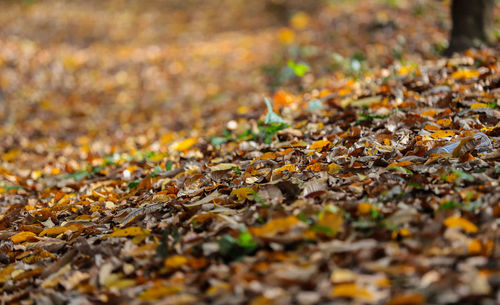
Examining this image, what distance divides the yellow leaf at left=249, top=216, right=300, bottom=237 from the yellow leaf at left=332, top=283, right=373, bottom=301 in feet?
1.55

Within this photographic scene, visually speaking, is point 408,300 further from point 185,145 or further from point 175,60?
A: point 175,60

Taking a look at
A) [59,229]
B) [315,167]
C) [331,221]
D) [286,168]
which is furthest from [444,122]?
[59,229]

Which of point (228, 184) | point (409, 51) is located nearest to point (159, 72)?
point (409, 51)

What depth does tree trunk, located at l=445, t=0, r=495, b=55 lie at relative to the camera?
5.51 metres

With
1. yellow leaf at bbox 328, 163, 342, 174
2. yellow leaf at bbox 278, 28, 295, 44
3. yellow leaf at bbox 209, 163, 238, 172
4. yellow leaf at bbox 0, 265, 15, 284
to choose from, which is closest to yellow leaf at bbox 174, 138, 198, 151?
yellow leaf at bbox 209, 163, 238, 172

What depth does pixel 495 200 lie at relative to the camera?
2.09 meters

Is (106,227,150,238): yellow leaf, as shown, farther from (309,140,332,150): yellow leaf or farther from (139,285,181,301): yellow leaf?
(309,140,332,150): yellow leaf

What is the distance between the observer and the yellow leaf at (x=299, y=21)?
9802mm

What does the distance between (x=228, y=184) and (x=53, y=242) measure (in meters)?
1.10

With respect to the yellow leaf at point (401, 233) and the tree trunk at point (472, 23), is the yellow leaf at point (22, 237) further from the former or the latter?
the tree trunk at point (472, 23)

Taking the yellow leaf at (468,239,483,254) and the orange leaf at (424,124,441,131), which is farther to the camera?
the orange leaf at (424,124,441,131)

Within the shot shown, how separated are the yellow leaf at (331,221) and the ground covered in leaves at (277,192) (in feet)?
0.06

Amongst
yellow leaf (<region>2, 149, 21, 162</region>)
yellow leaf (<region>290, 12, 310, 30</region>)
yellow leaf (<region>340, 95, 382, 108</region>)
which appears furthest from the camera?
yellow leaf (<region>290, 12, 310, 30</region>)

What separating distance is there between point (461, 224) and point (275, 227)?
0.83 metres
